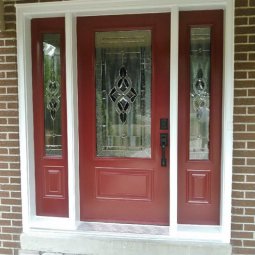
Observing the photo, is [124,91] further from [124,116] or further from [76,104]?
[76,104]

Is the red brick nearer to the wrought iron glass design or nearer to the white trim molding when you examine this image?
the white trim molding

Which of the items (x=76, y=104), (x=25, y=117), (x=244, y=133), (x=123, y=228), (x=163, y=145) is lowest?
(x=123, y=228)

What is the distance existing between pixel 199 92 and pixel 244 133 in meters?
0.56

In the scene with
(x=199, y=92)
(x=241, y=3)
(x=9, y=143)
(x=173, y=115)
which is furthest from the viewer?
(x=9, y=143)

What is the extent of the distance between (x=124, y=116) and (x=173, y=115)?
51 centimetres

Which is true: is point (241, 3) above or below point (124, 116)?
above

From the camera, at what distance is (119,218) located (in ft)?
10.9

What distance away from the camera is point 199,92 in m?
3.07

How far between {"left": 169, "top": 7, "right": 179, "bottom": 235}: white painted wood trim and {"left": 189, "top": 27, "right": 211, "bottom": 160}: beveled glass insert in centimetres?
20

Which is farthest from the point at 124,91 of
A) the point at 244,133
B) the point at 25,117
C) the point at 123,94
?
the point at 244,133

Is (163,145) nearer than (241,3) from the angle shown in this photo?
No

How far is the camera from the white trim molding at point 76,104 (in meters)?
2.85

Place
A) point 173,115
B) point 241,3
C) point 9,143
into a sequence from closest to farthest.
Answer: point 241,3
point 173,115
point 9,143

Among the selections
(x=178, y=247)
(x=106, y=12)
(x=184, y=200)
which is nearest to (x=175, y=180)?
(x=184, y=200)
